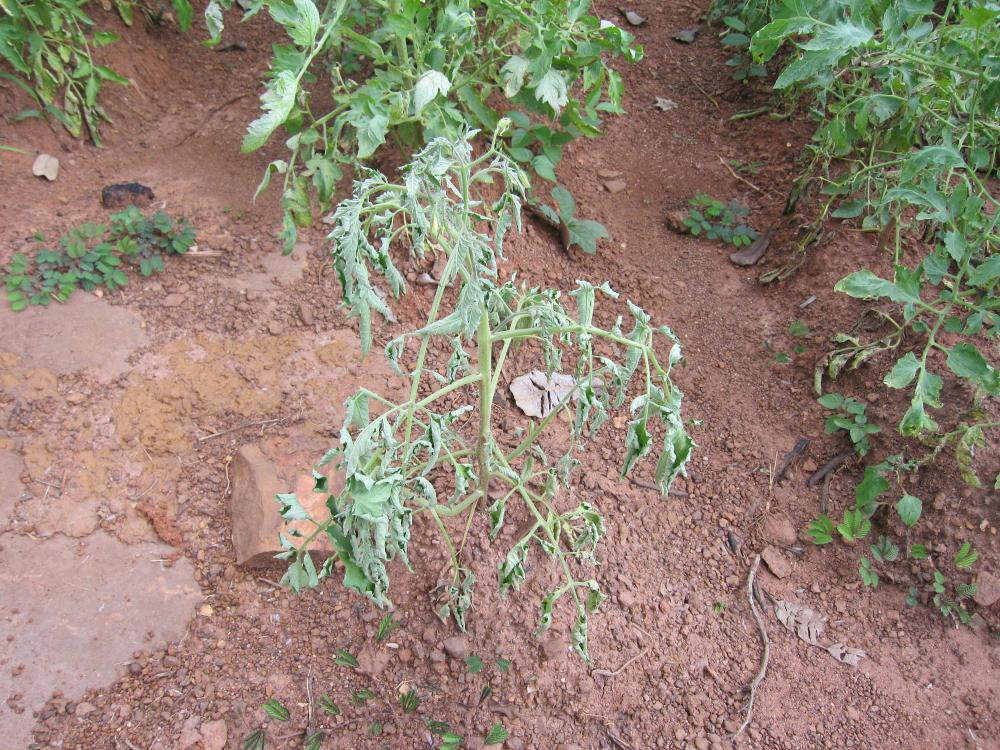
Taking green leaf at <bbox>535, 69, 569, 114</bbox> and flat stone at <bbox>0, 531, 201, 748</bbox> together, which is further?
green leaf at <bbox>535, 69, 569, 114</bbox>

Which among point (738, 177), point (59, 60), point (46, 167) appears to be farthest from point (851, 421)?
point (59, 60)

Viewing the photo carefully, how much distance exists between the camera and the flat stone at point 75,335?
2.42m

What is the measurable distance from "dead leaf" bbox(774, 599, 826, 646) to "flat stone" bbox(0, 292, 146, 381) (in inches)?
88.0

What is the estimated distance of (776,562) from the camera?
227 cm

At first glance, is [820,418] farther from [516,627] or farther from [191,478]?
[191,478]

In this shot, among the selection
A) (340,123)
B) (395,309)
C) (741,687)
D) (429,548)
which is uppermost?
(340,123)

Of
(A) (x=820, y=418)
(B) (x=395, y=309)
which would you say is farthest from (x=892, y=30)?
(B) (x=395, y=309)

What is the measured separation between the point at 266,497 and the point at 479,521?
627 millimetres

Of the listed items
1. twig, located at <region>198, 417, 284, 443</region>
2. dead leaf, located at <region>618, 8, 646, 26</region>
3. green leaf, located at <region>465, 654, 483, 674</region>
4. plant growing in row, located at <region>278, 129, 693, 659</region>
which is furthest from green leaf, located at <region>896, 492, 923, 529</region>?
dead leaf, located at <region>618, 8, 646, 26</region>

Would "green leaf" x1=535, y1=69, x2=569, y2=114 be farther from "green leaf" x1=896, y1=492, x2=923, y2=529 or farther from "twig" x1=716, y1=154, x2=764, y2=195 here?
"green leaf" x1=896, y1=492, x2=923, y2=529

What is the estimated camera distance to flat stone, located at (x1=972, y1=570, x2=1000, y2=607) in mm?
2141

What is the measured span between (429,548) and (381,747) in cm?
53

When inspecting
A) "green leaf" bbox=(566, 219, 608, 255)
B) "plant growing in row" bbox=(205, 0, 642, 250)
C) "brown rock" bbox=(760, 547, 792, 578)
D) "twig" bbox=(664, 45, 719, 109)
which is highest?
"plant growing in row" bbox=(205, 0, 642, 250)

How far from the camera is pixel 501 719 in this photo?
6.19 ft
